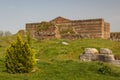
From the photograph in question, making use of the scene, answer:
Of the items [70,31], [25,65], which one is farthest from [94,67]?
[70,31]

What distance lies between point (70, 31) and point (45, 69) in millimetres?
29167

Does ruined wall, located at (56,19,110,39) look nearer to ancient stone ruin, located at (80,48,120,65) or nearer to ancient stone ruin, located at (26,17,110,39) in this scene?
ancient stone ruin, located at (26,17,110,39)

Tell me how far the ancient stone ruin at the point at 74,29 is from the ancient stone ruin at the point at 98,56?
1482 cm

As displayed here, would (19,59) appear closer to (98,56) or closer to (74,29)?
(98,56)

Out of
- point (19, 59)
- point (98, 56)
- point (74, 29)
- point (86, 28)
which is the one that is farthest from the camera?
point (74, 29)

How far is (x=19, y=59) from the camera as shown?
16797mm

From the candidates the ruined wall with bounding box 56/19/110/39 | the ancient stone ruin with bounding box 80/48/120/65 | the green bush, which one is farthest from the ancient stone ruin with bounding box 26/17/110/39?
the green bush

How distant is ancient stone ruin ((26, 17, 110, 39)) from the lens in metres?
42.9

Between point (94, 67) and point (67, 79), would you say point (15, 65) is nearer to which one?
point (67, 79)

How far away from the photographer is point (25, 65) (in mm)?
16688

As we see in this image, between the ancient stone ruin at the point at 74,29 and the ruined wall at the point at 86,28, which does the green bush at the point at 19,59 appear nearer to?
the ancient stone ruin at the point at 74,29

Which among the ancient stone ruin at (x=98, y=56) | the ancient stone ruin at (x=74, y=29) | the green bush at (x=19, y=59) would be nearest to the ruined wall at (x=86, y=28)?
the ancient stone ruin at (x=74, y=29)

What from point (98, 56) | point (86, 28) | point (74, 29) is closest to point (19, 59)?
point (98, 56)

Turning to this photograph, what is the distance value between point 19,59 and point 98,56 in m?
10.9
